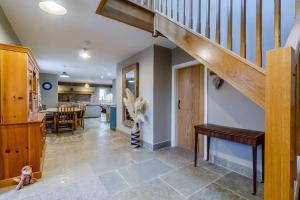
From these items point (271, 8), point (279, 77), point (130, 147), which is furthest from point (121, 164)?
point (271, 8)

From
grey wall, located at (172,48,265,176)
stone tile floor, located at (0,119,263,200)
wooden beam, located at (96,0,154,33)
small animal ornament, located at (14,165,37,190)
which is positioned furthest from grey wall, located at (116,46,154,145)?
small animal ornament, located at (14,165,37,190)

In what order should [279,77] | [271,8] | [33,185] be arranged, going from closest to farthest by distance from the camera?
[279,77]
[271,8]
[33,185]

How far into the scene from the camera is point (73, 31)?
287 cm

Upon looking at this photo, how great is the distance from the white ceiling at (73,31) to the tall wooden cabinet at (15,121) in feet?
2.04

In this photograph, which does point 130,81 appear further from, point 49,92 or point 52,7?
point 49,92

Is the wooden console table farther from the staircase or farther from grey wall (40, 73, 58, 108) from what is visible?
grey wall (40, 73, 58, 108)

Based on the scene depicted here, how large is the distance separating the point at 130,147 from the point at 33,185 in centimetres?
194

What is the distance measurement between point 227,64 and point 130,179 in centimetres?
201

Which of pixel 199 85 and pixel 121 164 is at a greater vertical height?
pixel 199 85

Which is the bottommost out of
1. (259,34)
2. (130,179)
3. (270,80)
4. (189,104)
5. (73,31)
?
(130,179)

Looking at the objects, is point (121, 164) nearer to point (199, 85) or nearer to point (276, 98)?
point (199, 85)

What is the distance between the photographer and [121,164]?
2.76 m

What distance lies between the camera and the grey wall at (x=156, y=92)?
11.6ft

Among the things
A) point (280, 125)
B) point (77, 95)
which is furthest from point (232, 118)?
point (77, 95)
